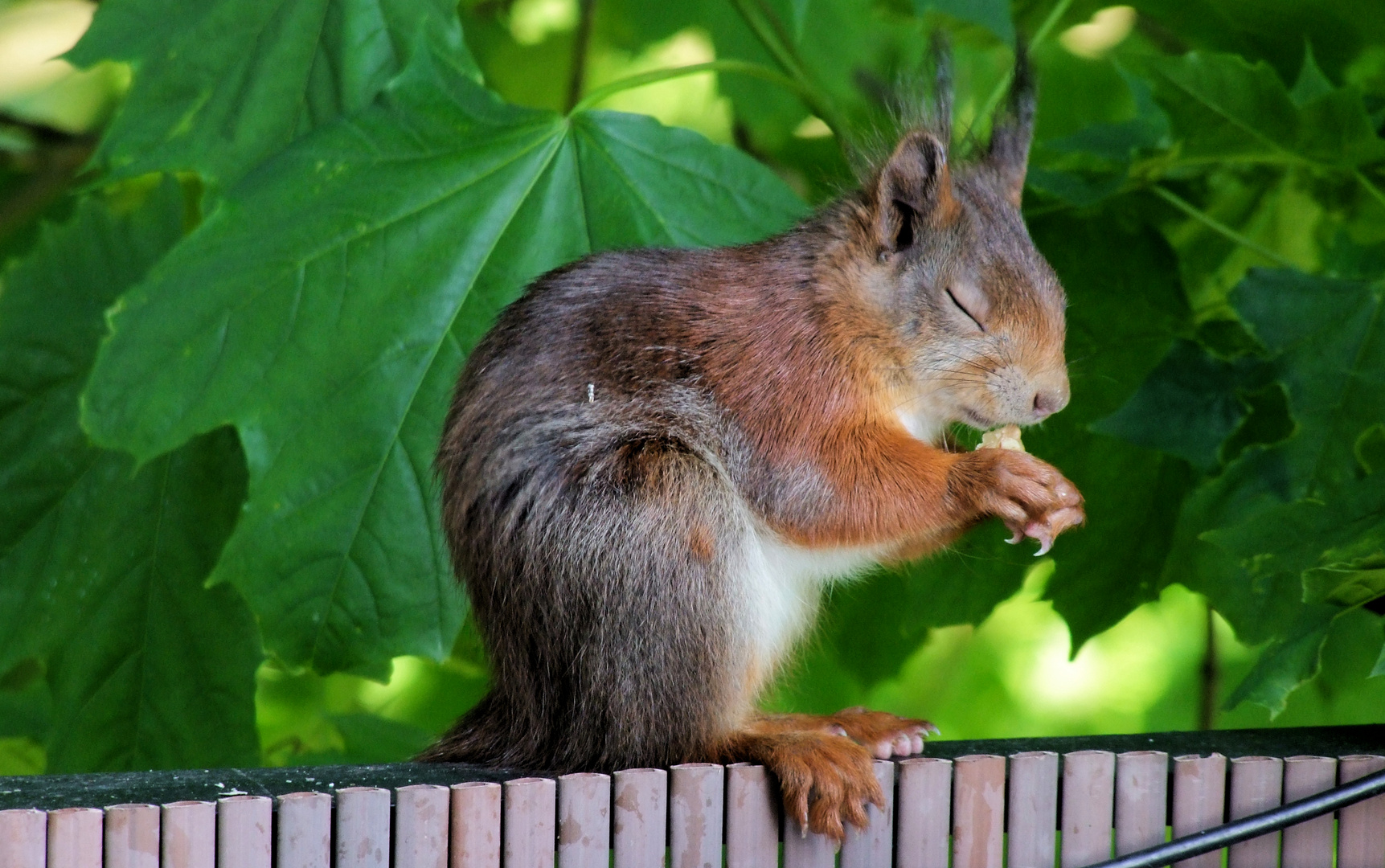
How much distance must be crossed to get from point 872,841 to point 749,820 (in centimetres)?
10

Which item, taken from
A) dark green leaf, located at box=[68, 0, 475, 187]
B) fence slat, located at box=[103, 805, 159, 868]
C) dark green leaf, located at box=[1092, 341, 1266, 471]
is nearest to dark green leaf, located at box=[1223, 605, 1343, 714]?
dark green leaf, located at box=[1092, 341, 1266, 471]

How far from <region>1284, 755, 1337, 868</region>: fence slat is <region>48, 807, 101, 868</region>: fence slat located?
2.97 ft

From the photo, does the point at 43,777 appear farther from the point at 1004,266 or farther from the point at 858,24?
the point at 858,24

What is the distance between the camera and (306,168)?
5.22ft

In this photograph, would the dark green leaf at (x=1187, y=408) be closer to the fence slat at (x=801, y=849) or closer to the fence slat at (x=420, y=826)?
the fence slat at (x=801, y=849)

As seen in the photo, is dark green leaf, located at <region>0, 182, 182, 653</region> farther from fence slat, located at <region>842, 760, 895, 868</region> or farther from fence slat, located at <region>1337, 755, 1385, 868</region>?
fence slat, located at <region>1337, 755, 1385, 868</region>

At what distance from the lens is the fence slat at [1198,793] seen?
1.17m

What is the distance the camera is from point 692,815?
1.11 meters

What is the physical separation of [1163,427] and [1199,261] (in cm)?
56

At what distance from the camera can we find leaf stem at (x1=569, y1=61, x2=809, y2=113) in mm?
1711

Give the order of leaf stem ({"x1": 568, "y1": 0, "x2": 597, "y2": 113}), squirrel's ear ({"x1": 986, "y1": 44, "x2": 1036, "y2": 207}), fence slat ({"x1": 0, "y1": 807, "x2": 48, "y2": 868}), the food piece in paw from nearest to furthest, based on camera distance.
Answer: fence slat ({"x1": 0, "y1": 807, "x2": 48, "y2": 868}), the food piece in paw, squirrel's ear ({"x1": 986, "y1": 44, "x2": 1036, "y2": 207}), leaf stem ({"x1": 568, "y1": 0, "x2": 597, "y2": 113})

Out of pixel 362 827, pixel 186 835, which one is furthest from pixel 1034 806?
pixel 186 835

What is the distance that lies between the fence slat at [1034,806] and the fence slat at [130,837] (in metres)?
0.64

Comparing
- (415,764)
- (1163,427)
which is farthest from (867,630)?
(415,764)
